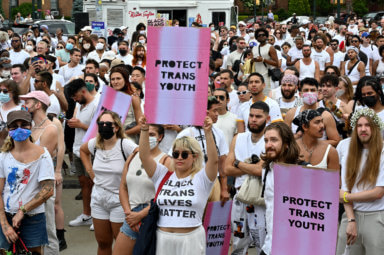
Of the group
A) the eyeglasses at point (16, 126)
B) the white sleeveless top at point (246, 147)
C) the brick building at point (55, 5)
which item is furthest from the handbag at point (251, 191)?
the brick building at point (55, 5)

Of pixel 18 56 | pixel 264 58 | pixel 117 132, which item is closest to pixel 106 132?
pixel 117 132

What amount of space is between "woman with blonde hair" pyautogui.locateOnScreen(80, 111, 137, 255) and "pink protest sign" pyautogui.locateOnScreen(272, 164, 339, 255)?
2.30 meters

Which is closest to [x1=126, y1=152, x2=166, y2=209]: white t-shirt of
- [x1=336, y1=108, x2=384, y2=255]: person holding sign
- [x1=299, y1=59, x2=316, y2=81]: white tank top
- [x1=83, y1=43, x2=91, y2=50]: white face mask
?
[x1=336, y1=108, x2=384, y2=255]: person holding sign

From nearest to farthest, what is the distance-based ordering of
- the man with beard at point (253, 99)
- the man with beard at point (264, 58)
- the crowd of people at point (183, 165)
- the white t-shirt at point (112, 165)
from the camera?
the crowd of people at point (183, 165), the white t-shirt at point (112, 165), the man with beard at point (253, 99), the man with beard at point (264, 58)

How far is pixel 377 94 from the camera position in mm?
7590

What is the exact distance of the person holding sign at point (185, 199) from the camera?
5.67m

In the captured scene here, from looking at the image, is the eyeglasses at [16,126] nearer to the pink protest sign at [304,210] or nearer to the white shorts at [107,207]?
the white shorts at [107,207]

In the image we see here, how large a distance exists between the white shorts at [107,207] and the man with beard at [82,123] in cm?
198

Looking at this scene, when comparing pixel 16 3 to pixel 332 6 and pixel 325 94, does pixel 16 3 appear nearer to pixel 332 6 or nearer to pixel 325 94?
pixel 332 6

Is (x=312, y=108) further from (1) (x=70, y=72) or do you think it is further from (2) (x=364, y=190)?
(1) (x=70, y=72)

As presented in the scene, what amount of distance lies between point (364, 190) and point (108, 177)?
2.67m

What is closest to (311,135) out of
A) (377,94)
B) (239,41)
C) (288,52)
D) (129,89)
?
(377,94)

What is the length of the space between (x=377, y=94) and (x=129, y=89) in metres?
3.04

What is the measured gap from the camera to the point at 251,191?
6.41 m
